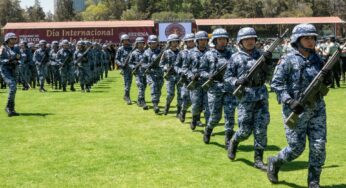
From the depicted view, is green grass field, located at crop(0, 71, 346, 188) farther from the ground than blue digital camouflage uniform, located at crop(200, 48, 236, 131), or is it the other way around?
blue digital camouflage uniform, located at crop(200, 48, 236, 131)

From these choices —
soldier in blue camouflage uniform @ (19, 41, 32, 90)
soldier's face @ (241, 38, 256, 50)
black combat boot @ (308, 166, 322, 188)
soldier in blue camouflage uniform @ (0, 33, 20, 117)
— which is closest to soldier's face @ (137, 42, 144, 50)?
soldier in blue camouflage uniform @ (0, 33, 20, 117)

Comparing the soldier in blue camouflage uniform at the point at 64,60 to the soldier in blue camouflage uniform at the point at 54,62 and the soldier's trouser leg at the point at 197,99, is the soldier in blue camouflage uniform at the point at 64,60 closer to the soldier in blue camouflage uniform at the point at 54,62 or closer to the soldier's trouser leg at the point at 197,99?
the soldier in blue camouflage uniform at the point at 54,62

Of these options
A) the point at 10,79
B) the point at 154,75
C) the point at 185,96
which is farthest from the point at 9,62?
the point at 185,96

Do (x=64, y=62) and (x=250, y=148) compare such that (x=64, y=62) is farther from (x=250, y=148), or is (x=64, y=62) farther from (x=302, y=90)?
(x=302, y=90)

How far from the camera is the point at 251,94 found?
7.94 meters

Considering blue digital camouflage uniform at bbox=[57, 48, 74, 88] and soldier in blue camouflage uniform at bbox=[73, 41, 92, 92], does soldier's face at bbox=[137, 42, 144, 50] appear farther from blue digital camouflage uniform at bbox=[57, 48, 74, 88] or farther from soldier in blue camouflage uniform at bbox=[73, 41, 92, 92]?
blue digital camouflage uniform at bbox=[57, 48, 74, 88]

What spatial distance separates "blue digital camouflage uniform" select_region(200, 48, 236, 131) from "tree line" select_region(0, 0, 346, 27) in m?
72.7

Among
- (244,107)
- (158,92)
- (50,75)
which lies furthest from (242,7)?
(244,107)

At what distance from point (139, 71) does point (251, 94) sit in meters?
8.65

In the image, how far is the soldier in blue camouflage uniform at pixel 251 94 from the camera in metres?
7.93

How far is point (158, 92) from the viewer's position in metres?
15.3

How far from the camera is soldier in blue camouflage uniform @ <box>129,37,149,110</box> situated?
53.6 feet

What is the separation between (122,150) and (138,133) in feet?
6.46

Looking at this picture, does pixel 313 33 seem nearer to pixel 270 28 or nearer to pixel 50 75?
pixel 50 75
